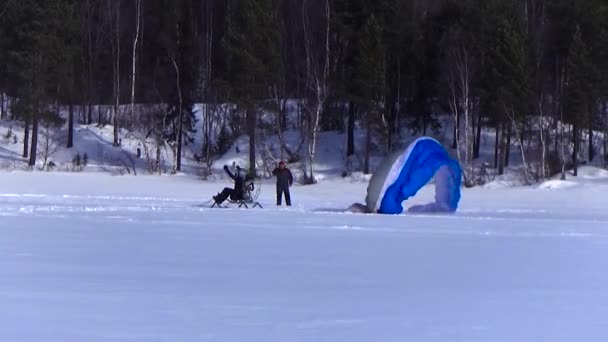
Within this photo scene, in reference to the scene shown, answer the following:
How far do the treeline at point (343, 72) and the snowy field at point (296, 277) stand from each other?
54.9ft

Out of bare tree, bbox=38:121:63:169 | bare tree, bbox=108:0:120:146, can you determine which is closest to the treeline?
bare tree, bbox=108:0:120:146

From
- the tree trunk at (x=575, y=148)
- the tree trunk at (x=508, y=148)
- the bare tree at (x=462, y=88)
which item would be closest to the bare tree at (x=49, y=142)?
the bare tree at (x=462, y=88)

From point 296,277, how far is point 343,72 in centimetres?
2811

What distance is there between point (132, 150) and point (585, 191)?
19852mm

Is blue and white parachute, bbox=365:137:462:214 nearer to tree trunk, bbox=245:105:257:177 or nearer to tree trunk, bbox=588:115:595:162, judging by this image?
tree trunk, bbox=245:105:257:177

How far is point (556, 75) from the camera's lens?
39.0 meters

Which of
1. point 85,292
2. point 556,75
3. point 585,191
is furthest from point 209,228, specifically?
point 556,75

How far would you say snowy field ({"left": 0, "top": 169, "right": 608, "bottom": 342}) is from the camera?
6840 mm

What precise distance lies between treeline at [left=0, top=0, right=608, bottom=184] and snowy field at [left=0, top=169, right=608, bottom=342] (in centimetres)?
1673

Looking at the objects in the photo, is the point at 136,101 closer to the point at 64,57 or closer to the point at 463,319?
the point at 64,57

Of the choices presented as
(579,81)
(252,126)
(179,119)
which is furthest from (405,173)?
(179,119)

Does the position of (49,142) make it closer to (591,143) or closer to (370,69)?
(370,69)

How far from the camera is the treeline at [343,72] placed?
3550 centimetres

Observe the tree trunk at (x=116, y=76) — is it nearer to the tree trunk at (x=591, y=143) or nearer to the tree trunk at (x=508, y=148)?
the tree trunk at (x=508, y=148)
